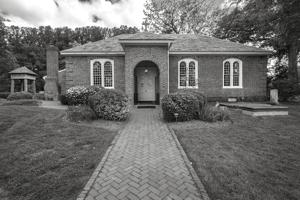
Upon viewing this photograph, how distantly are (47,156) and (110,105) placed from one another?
12.8ft

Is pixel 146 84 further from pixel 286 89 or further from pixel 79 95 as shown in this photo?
pixel 286 89

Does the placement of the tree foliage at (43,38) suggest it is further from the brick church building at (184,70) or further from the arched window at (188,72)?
the arched window at (188,72)

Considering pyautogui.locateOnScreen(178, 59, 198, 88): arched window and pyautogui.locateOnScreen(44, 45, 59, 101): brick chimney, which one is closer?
pyautogui.locateOnScreen(178, 59, 198, 88): arched window

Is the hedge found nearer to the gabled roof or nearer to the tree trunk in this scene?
the gabled roof

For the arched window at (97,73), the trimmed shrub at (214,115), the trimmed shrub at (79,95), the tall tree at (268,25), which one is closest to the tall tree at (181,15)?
the tall tree at (268,25)

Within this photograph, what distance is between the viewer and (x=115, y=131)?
20.0 ft

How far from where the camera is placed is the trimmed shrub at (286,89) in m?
14.6

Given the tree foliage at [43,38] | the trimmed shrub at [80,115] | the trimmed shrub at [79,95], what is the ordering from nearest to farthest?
1. the trimmed shrub at [80,115]
2. the trimmed shrub at [79,95]
3. the tree foliage at [43,38]

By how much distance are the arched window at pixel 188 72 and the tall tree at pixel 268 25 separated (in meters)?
6.48

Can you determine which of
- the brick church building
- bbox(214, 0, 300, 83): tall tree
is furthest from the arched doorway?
bbox(214, 0, 300, 83): tall tree

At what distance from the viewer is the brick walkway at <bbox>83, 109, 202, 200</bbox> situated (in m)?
2.55

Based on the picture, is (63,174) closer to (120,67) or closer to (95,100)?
(95,100)

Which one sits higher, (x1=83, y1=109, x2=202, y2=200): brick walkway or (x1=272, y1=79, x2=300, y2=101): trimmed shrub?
(x1=272, y1=79, x2=300, y2=101): trimmed shrub

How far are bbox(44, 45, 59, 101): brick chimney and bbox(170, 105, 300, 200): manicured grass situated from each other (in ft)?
46.5
